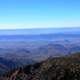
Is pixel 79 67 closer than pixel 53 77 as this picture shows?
No

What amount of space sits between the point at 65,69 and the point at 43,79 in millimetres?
3127

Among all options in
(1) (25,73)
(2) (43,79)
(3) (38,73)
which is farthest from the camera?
(1) (25,73)

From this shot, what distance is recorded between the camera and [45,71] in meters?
29.9

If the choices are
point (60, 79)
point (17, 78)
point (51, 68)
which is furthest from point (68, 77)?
point (17, 78)

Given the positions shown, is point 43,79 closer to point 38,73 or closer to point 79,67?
point 38,73

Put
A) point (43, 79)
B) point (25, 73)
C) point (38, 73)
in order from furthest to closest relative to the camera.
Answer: point (25, 73)
point (38, 73)
point (43, 79)

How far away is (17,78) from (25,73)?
6.52ft

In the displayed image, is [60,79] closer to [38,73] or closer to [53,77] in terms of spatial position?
[53,77]

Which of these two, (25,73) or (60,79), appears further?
(25,73)

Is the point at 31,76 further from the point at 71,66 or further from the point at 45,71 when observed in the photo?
the point at 71,66

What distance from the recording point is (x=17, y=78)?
30703 mm

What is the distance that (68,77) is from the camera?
28.7 m

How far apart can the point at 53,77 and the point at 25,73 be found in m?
4.58

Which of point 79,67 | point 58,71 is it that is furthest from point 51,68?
point 79,67
